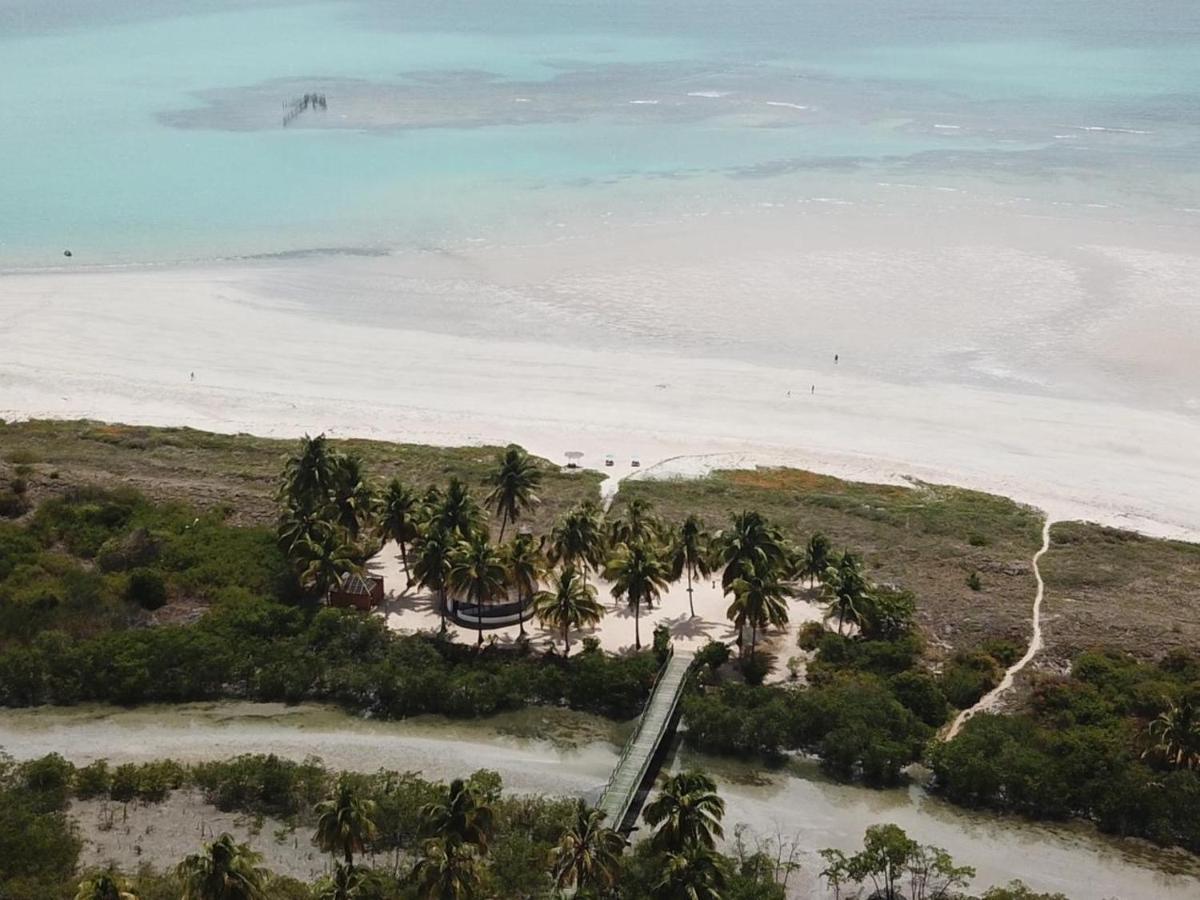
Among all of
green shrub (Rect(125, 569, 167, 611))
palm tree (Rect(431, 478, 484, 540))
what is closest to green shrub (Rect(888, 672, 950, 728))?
palm tree (Rect(431, 478, 484, 540))

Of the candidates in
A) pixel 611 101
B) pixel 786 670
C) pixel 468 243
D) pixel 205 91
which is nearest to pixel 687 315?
pixel 468 243

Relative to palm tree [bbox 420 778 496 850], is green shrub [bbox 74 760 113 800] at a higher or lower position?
lower

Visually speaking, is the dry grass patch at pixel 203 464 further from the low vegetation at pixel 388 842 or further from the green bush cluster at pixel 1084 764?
the green bush cluster at pixel 1084 764

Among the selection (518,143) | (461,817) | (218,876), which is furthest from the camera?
(518,143)

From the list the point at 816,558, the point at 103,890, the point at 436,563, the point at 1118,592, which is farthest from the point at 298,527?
the point at 1118,592

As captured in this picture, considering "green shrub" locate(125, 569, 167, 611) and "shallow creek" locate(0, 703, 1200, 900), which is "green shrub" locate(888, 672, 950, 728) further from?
"green shrub" locate(125, 569, 167, 611)

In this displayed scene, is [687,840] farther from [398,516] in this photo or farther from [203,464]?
[203,464]
